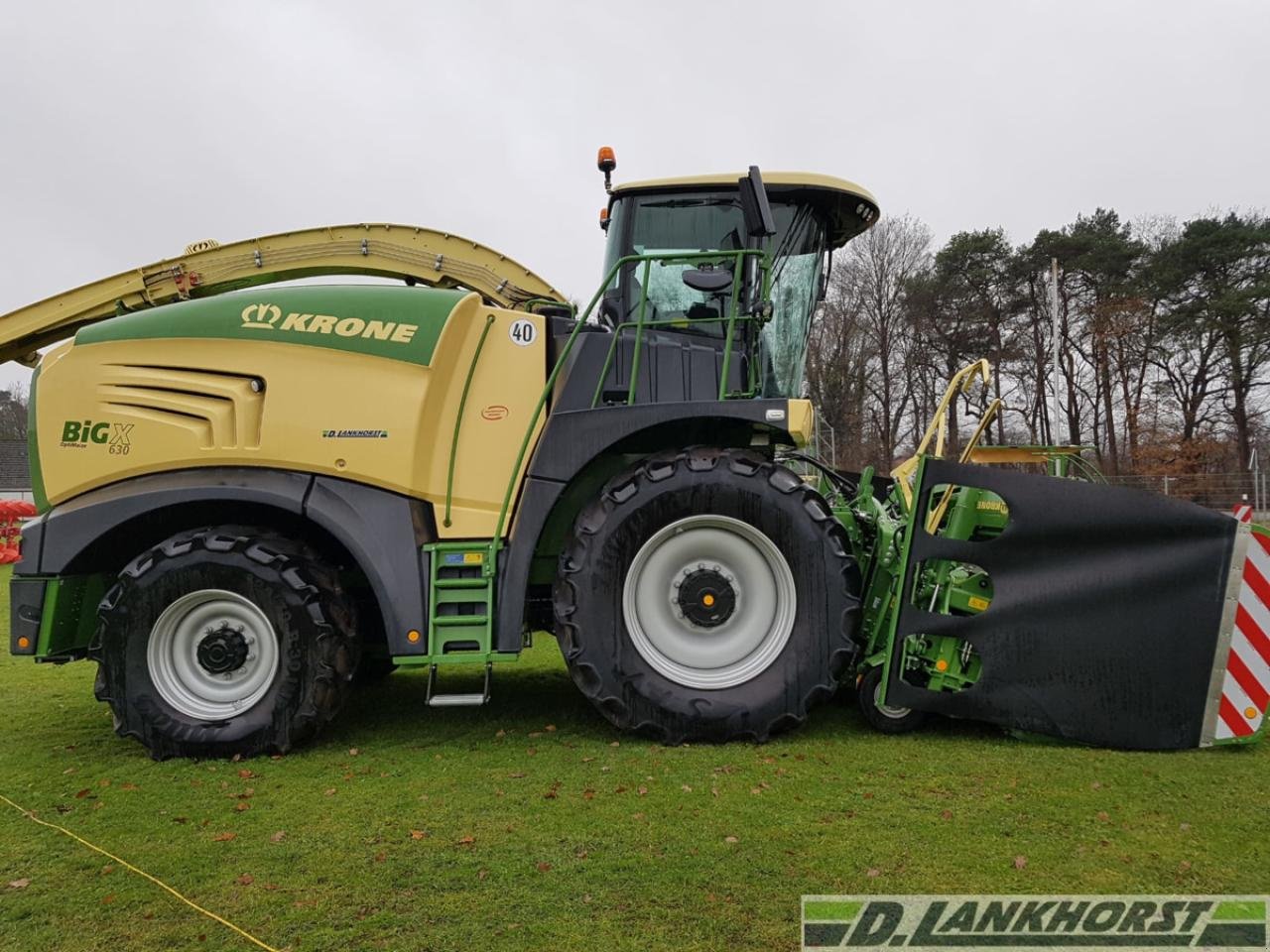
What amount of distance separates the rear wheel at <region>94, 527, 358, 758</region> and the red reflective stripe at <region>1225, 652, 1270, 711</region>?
13.3 ft

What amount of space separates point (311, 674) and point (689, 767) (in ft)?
6.03

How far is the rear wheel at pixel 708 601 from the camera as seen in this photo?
12.7 ft

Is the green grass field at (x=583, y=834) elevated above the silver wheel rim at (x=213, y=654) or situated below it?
below

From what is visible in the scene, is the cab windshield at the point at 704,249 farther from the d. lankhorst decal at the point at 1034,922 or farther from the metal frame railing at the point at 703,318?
the d. lankhorst decal at the point at 1034,922

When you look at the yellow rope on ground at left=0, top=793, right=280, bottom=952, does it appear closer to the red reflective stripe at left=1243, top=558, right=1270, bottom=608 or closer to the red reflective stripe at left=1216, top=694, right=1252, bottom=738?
the red reflective stripe at left=1216, top=694, right=1252, bottom=738

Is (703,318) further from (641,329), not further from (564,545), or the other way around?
(564,545)

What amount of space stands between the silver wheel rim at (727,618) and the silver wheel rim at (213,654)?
182 centimetres

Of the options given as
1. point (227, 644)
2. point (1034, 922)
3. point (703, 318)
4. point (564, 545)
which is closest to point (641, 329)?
point (703, 318)

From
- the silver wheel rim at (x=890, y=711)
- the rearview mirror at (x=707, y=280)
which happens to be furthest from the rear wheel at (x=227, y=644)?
the silver wheel rim at (x=890, y=711)

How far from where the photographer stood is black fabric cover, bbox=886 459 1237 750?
142 inches

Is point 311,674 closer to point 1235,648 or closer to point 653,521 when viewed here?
point 653,521

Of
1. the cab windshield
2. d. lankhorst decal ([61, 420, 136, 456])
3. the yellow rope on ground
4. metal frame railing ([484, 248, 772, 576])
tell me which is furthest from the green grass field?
the cab windshield

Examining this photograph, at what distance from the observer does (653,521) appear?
3.95m

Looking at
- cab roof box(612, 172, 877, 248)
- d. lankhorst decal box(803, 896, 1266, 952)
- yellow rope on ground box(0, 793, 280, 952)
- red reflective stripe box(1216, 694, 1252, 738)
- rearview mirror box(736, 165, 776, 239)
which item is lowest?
yellow rope on ground box(0, 793, 280, 952)
